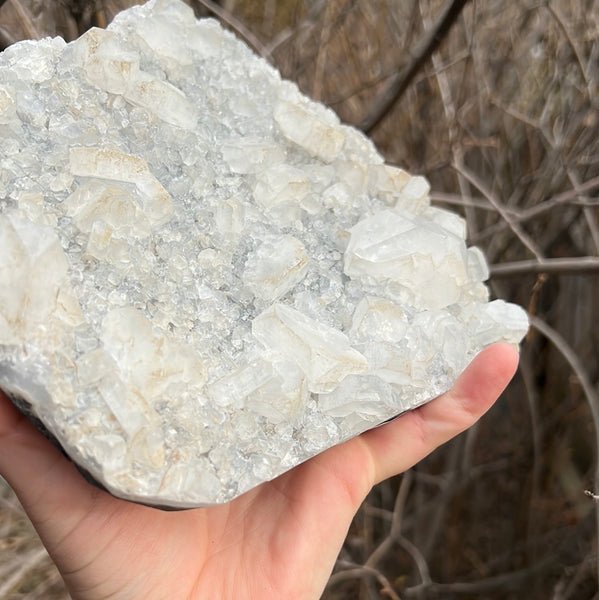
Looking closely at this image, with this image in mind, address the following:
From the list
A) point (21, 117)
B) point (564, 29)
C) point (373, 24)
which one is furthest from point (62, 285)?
point (373, 24)

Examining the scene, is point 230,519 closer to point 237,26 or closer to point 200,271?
point 200,271

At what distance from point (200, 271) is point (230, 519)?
33 centimetres

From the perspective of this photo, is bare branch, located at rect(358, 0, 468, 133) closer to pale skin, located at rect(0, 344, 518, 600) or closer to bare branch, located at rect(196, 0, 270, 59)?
bare branch, located at rect(196, 0, 270, 59)

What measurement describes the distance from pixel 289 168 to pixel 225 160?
81mm

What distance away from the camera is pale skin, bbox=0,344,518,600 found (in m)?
0.67

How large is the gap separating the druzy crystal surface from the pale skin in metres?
0.08

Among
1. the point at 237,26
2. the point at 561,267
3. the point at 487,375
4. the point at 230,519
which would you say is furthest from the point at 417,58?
the point at 230,519

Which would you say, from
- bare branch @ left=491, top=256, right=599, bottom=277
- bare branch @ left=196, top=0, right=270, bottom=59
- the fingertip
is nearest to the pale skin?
the fingertip

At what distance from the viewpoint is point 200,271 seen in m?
0.72

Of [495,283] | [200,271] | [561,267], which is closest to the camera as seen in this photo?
[200,271]

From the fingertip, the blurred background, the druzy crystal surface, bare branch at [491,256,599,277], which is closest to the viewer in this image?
the druzy crystal surface

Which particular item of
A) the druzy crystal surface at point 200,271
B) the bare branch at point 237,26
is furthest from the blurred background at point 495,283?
the druzy crystal surface at point 200,271

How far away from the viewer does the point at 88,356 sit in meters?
0.58

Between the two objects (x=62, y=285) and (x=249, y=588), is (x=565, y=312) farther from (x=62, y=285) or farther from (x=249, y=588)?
(x=62, y=285)
